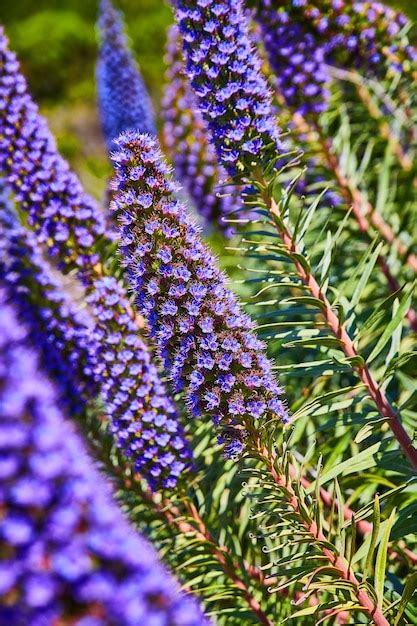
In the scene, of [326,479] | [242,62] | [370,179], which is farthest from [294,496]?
[370,179]

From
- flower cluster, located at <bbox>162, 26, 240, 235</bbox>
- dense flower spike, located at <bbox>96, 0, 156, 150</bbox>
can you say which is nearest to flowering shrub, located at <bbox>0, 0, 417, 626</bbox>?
flower cluster, located at <bbox>162, 26, 240, 235</bbox>

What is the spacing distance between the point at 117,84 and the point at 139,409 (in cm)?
337

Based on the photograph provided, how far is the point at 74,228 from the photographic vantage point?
2584mm

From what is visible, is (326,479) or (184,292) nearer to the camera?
(184,292)

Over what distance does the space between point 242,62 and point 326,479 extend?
1.28 m

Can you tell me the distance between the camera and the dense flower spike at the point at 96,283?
212 cm

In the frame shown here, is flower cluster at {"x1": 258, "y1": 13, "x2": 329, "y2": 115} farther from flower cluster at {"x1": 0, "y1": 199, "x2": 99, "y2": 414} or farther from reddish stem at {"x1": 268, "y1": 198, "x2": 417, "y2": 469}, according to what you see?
flower cluster at {"x1": 0, "y1": 199, "x2": 99, "y2": 414}

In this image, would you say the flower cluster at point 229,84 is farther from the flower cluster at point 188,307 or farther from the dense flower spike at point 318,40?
the dense flower spike at point 318,40

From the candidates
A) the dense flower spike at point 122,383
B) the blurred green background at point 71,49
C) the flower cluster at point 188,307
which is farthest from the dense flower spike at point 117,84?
the blurred green background at point 71,49

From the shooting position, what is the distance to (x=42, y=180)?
252 centimetres

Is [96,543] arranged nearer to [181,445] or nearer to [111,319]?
[181,445]

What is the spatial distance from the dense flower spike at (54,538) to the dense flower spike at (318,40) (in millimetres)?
2565

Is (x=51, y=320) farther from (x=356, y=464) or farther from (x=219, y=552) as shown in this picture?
(x=356, y=464)

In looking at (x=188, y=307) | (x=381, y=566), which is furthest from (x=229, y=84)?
(x=381, y=566)
